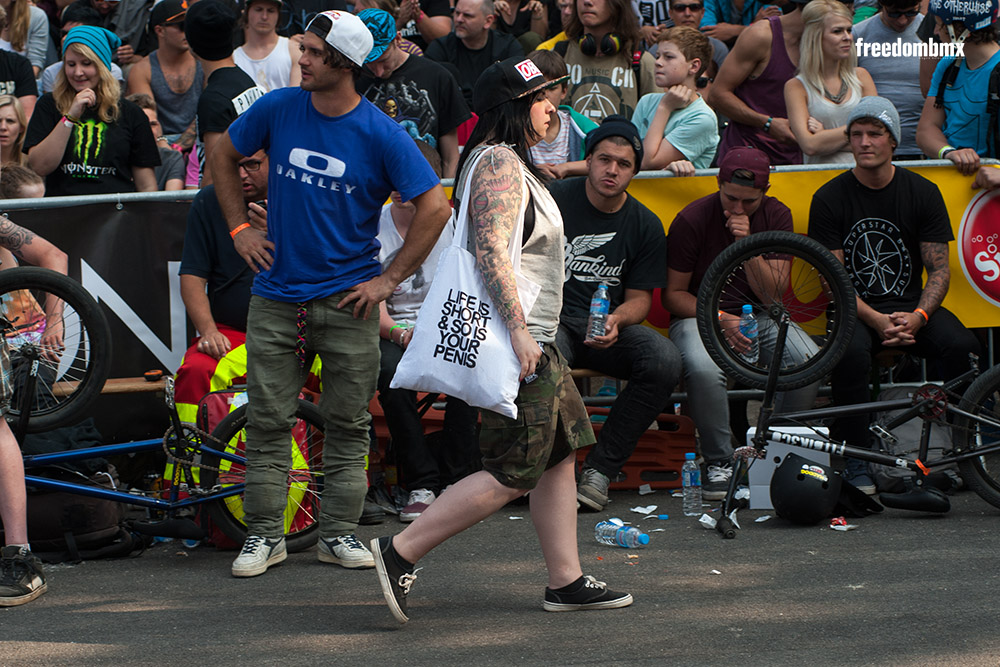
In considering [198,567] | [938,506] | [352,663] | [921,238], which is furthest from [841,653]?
[921,238]

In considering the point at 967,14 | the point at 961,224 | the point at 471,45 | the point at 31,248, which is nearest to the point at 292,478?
the point at 31,248

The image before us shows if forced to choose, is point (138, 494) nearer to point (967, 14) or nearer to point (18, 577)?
point (18, 577)

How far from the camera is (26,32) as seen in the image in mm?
9977

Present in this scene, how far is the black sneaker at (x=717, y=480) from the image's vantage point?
21.5 ft

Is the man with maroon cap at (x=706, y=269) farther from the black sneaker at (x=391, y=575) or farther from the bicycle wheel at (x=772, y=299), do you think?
the black sneaker at (x=391, y=575)

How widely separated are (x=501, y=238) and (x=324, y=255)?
1249 millimetres

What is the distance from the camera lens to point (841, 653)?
4.09 m

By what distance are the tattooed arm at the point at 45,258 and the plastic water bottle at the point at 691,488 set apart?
313 centimetres

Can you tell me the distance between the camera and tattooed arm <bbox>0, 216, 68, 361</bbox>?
5.84 metres

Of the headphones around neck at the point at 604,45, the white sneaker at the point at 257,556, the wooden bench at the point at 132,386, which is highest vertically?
the headphones around neck at the point at 604,45

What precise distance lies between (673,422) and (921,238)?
1.68 meters

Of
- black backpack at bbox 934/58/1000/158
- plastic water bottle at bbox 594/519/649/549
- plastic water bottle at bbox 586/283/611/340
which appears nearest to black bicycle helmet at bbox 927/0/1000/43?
black backpack at bbox 934/58/1000/158

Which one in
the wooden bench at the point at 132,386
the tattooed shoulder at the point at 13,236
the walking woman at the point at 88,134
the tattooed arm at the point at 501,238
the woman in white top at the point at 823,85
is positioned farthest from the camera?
the woman in white top at the point at 823,85

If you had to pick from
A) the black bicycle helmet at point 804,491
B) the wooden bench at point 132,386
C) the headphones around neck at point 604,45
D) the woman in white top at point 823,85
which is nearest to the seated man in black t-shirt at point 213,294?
the wooden bench at point 132,386
